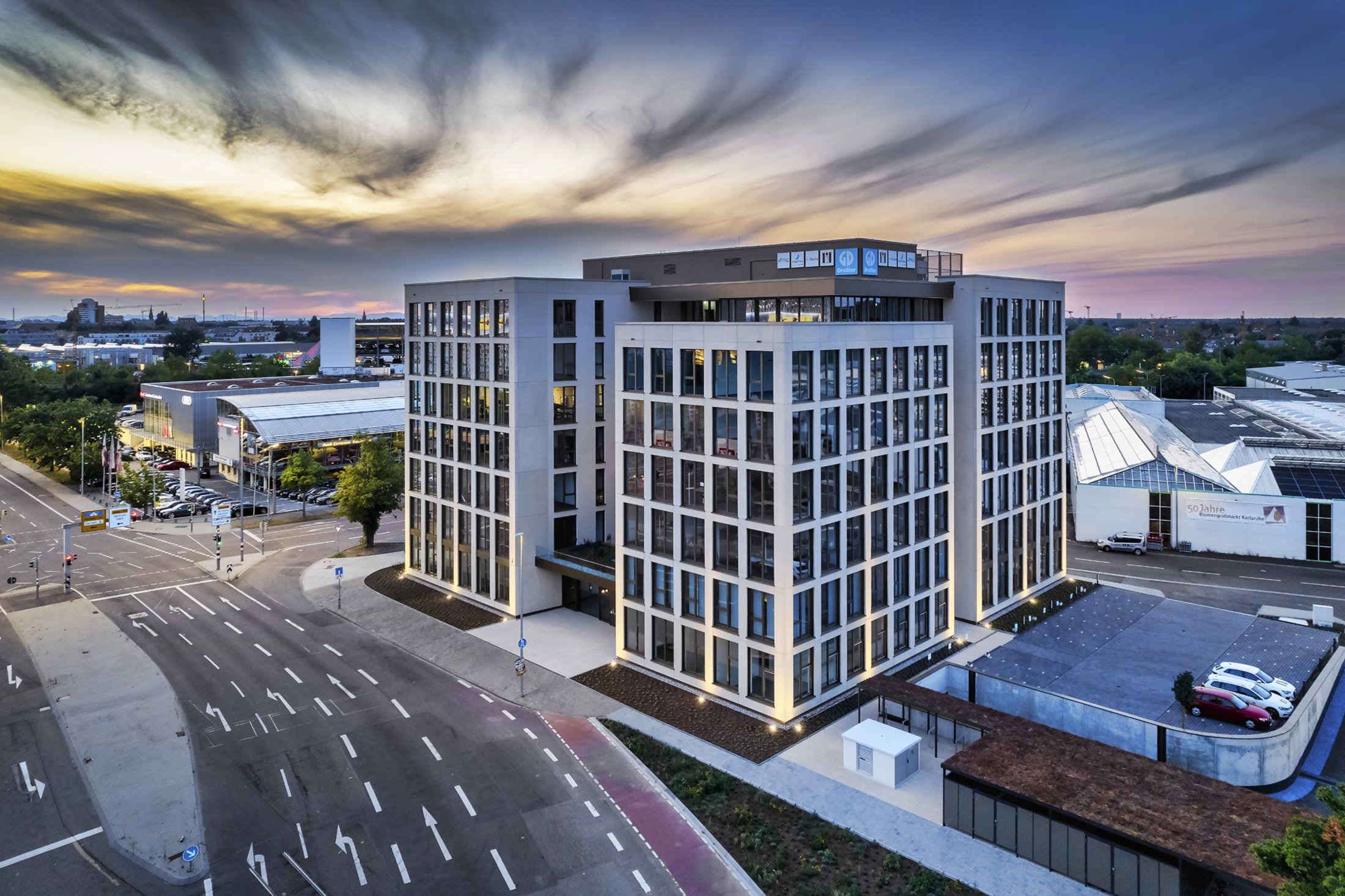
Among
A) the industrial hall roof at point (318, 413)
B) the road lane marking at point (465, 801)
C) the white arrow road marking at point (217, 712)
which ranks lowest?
the road lane marking at point (465, 801)

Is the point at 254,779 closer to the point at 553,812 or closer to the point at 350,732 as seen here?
the point at 350,732

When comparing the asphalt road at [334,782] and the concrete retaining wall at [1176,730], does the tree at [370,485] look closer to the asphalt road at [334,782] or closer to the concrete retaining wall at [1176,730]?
the asphalt road at [334,782]

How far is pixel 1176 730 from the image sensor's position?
107 ft

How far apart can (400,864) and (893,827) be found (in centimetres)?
1842

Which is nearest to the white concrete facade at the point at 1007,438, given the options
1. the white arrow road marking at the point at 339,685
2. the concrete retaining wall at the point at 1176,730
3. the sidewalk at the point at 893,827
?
the concrete retaining wall at the point at 1176,730

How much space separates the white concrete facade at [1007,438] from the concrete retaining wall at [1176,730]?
1323 centimetres

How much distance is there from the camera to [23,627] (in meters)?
52.1

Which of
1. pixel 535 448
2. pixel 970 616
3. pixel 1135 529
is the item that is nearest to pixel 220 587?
pixel 535 448

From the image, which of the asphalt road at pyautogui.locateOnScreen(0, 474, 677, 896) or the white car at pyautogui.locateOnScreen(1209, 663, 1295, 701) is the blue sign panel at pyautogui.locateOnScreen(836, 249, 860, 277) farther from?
the asphalt road at pyautogui.locateOnScreen(0, 474, 677, 896)

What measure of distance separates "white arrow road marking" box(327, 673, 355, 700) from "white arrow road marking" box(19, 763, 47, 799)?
12.9m

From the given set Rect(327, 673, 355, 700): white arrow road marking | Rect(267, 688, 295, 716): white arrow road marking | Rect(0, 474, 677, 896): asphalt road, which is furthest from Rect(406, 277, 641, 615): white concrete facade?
Rect(267, 688, 295, 716): white arrow road marking

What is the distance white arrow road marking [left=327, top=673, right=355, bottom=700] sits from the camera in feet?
137

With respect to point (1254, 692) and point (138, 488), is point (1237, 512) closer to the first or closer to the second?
point (1254, 692)

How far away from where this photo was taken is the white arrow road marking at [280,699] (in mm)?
39938
